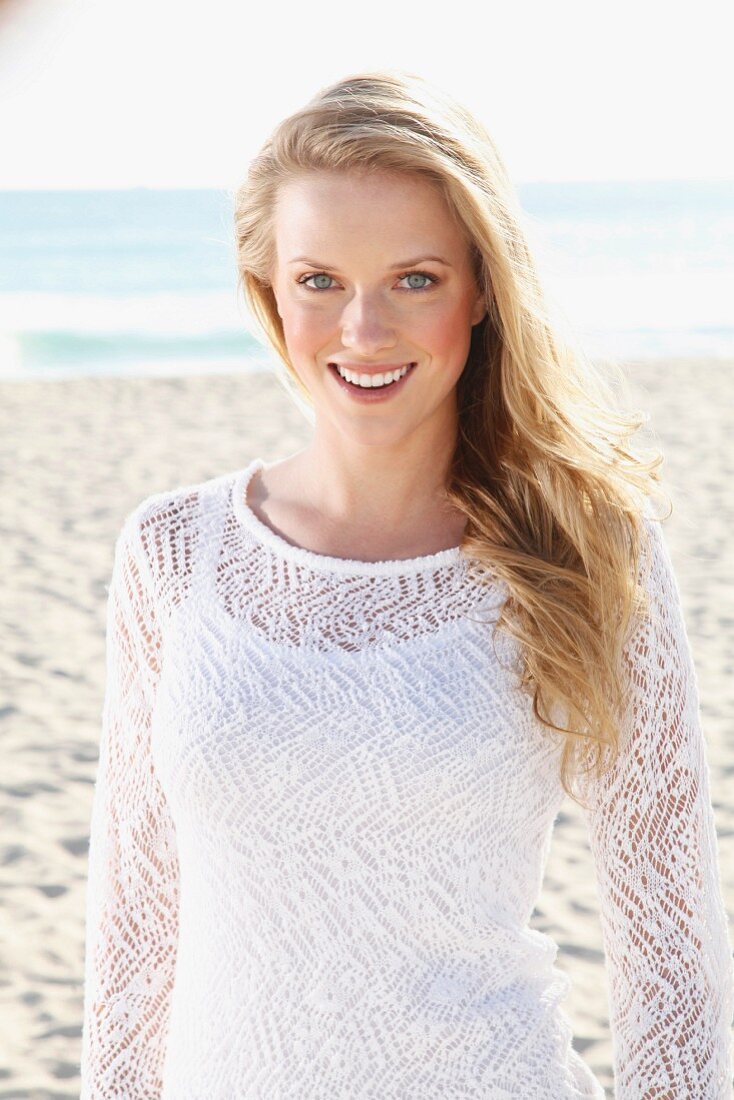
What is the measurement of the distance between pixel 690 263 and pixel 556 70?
16781 millimetres

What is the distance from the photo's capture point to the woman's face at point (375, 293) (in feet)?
5.54

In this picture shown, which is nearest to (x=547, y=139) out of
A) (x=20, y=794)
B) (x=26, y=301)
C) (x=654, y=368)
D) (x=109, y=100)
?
(x=109, y=100)

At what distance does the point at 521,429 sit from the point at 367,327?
13.0 inches

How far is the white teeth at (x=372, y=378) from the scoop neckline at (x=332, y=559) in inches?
9.9

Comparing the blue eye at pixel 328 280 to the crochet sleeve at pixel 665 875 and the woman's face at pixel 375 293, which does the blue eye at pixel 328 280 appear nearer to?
the woman's face at pixel 375 293

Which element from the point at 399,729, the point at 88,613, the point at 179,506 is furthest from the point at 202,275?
the point at 399,729

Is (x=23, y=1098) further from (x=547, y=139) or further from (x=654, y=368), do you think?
(x=547, y=139)

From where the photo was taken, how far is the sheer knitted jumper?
161cm

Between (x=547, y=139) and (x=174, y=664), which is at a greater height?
(x=174, y=664)

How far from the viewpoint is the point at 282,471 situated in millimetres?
2021

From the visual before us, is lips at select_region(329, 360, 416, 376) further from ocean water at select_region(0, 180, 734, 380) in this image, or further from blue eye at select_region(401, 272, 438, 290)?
ocean water at select_region(0, 180, 734, 380)

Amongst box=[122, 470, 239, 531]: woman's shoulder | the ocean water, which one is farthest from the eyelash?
box=[122, 470, 239, 531]: woman's shoulder

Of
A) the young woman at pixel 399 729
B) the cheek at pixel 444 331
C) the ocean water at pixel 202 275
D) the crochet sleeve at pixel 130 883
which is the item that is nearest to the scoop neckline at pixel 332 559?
the young woman at pixel 399 729

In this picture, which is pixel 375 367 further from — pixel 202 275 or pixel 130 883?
pixel 202 275
